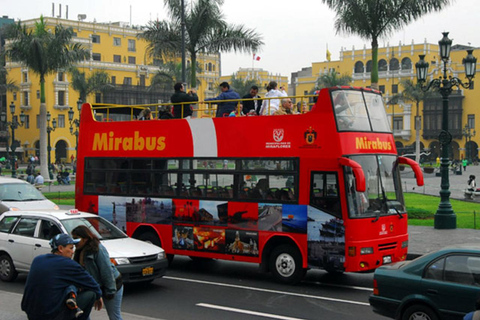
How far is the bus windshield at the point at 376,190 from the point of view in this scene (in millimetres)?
12453

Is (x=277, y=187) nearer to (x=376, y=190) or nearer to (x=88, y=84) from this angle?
(x=376, y=190)

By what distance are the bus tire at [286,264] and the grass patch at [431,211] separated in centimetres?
1037

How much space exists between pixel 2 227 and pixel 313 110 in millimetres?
7208

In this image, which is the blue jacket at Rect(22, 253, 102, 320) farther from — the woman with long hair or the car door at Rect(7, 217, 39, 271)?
the car door at Rect(7, 217, 39, 271)

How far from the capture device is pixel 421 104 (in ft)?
343

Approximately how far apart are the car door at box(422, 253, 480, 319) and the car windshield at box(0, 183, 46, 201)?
595 inches

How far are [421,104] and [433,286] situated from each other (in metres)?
101

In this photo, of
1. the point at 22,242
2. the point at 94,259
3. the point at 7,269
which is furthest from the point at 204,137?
the point at 94,259

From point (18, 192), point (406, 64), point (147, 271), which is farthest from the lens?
point (406, 64)

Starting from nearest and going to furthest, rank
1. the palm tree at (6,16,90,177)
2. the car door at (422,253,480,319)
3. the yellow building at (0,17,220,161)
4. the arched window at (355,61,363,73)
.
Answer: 1. the car door at (422,253,480,319)
2. the palm tree at (6,16,90,177)
3. the yellow building at (0,17,220,161)
4. the arched window at (355,61,363,73)

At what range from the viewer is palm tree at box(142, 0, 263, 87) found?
2884 cm

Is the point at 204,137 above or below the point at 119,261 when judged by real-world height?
above

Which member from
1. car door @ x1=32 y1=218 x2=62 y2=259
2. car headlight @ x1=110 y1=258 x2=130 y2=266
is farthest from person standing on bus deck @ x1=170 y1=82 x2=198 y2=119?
car headlight @ x1=110 y1=258 x2=130 y2=266

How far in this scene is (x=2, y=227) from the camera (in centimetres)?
1375
